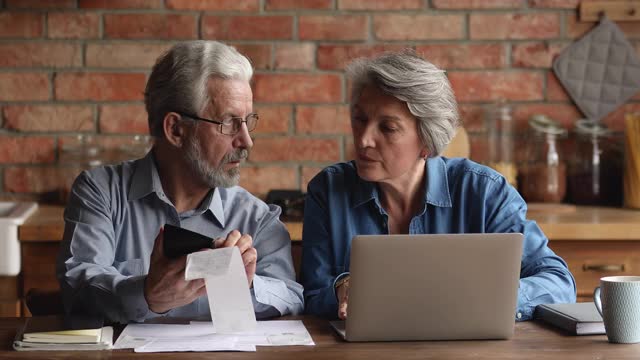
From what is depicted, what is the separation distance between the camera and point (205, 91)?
2.15 meters

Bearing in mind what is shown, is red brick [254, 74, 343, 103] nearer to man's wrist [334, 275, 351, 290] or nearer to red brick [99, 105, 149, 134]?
red brick [99, 105, 149, 134]

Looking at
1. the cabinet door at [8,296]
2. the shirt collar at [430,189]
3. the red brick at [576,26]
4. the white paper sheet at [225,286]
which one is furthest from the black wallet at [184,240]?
the red brick at [576,26]

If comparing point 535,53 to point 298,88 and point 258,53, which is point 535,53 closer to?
point 298,88

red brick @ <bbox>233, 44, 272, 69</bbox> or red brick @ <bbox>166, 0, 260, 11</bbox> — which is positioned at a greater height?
red brick @ <bbox>166, 0, 260, 11</bbox>

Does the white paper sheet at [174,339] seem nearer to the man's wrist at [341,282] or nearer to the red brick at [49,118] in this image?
the man's wrist at [341,282]

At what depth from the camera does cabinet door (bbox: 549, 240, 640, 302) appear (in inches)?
109

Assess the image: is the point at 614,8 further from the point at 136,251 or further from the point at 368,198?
the point at 136,251

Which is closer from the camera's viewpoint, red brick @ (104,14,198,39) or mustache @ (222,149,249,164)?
mustache @ (222,149,249,164)

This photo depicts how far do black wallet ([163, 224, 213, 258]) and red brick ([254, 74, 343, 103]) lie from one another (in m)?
1.56

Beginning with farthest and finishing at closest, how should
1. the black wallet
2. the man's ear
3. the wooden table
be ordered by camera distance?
the man's ear < the black wallet < the wooden table

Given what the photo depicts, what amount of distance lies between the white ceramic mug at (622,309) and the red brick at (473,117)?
5.47ft

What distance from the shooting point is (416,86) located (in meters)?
2.08

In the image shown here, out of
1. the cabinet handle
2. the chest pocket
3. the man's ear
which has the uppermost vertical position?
the man's ear

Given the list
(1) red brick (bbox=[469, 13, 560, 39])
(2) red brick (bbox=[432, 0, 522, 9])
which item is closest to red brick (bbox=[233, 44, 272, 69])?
(2) red brick (bbox=[432, 0, 522, 9])
